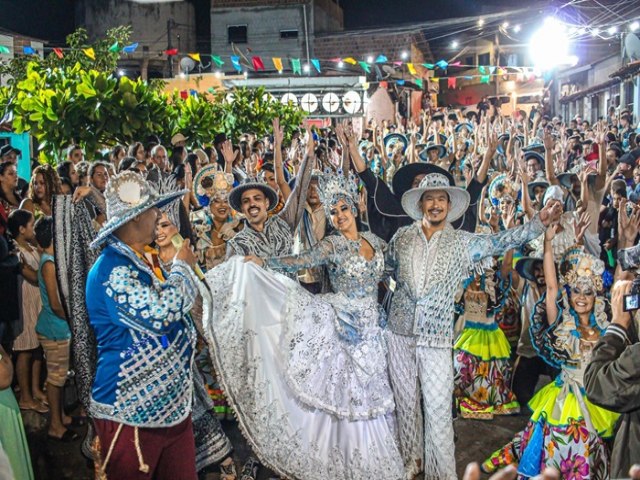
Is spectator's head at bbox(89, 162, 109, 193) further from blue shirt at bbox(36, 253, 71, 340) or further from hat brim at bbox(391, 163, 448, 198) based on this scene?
hat brim at bbox(391, 163, 448, 198)

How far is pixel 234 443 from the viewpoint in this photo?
5.33 meters

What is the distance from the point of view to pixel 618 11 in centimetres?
1981

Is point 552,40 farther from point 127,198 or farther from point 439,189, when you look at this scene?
point 127,198

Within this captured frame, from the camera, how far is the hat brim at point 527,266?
211 inches

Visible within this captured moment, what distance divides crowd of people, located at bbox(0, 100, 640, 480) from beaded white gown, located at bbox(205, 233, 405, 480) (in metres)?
0.01

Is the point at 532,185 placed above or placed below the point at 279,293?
above

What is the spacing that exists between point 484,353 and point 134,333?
357 centimetres

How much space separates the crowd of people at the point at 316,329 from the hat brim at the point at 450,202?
0.04 ft

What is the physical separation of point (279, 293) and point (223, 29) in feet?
118

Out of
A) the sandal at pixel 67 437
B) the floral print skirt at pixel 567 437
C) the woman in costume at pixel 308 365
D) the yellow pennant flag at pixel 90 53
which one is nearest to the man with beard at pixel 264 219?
the woman in costume at pixel 308 365

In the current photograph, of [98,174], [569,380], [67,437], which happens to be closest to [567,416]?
[569,380]

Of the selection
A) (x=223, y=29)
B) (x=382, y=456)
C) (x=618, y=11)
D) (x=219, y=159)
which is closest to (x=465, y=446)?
(x=382, y=456)

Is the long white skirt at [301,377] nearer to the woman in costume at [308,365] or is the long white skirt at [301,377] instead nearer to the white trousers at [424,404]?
the woman in costume at [308,365]

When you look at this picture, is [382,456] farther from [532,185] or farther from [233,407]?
[532,185]
